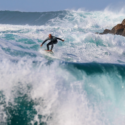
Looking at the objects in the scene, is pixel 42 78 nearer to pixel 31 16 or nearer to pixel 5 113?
pixel 5 113

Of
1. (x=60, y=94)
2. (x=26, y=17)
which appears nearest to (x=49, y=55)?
(x=60, y=94)

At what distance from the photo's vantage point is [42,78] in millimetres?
5551

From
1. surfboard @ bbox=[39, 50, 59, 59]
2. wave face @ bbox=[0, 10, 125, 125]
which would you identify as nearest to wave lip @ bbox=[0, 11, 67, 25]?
surfboard @ bbox=[39, 50, 59, 59]

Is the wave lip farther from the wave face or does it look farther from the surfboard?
the wave face

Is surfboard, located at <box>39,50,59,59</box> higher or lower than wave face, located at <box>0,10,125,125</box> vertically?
higher

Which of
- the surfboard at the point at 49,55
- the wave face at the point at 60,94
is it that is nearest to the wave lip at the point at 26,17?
the surfboard at the point at 49,55

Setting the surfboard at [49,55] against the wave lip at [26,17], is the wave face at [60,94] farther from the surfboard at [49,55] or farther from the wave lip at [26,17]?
the wave lip at [26,17]

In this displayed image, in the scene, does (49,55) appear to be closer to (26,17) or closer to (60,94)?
(60,94)

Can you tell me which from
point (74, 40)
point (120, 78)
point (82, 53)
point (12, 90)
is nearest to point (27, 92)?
point (12, 90)

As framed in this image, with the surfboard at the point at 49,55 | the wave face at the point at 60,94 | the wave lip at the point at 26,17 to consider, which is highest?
the wave lip at the point at 26,17

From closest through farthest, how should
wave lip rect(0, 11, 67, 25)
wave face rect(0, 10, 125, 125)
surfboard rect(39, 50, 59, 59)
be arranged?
wave face rect(0, 10, 125, 125), surfboard rect(39, 50, 59, 59), wave lip rect(0, 11, 67, 25)

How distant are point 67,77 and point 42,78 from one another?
0.97 m

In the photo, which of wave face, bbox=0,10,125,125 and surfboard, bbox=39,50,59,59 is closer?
wave face, bbox=0,10,125,125

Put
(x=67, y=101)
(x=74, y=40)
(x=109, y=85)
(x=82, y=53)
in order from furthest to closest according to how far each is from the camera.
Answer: (x=74, y=40), (x=82, y=53), (x=109, y=85), (x=67, y=101)
